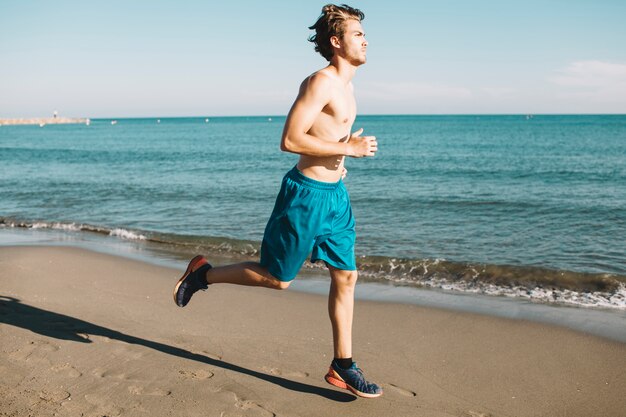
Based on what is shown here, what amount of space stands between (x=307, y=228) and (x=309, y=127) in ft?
1.87

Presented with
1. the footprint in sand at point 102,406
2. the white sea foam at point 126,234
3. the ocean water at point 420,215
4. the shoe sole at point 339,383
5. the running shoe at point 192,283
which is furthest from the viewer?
the white sea foam at point 126,234

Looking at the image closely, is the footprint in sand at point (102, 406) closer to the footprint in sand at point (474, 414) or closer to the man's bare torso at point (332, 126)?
the man's bare torso at point (332, 126)

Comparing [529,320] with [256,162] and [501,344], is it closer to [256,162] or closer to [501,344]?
[501,344]

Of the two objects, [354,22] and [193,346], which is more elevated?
[354,22]

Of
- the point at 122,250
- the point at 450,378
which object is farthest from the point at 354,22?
the point at 122,250

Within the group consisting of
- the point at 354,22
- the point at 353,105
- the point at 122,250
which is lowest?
the point at 122,250

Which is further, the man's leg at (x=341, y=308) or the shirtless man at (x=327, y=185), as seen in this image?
the man's leg at (x=341, y=308)

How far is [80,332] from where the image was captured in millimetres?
4527

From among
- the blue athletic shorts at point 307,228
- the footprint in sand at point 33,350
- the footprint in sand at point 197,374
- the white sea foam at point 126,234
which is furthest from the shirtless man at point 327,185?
the white sea foam at point 126,234

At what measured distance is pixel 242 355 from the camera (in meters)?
4.12

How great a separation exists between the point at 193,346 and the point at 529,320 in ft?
9.70

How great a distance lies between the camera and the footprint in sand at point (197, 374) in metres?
3.68

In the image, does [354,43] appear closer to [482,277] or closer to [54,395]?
[54,395]

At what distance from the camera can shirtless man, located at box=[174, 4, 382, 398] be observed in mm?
3197
